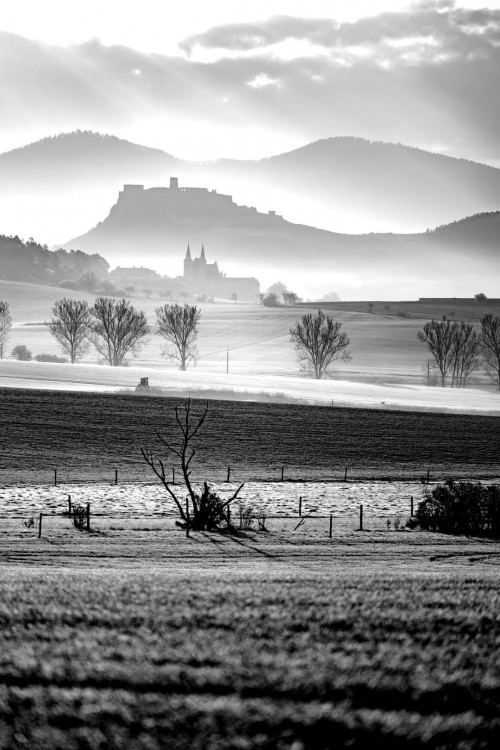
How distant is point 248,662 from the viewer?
26.7 ft

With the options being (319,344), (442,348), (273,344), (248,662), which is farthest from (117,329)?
(248,662)

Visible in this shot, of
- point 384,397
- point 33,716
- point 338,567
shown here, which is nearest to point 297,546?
point 338,567

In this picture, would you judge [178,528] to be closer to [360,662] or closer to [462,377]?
[360,662]

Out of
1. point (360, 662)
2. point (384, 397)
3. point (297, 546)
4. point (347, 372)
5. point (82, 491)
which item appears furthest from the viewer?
point (347, 372)

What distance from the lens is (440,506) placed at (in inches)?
1287

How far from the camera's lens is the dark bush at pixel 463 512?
3073 centimetres

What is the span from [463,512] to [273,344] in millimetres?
130612

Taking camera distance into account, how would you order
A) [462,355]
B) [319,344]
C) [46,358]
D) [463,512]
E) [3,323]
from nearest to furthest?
[463,512], [319,344], [462,355], [46,358], [3,323]

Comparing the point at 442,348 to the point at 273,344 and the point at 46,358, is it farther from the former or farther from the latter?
the point at 46,358

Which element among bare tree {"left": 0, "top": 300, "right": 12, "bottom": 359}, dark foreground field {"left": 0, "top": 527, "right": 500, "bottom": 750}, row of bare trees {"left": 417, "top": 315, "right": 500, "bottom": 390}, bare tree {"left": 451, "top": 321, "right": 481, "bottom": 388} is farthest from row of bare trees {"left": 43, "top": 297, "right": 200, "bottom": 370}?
dark foreground field {"left": 0, "top": 527, "right": 500, "bottom": 750}

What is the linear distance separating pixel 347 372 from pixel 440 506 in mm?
95710

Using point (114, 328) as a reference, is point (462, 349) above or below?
below

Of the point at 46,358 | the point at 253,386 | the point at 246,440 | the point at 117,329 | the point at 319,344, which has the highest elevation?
the point at 117,329

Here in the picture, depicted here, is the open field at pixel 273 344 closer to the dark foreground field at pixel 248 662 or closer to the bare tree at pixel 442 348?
the bare tree at pixel 442 348
